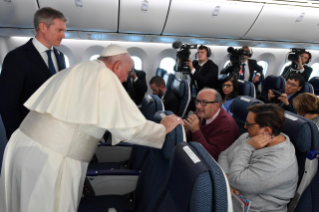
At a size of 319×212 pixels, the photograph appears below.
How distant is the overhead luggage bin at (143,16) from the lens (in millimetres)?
3730

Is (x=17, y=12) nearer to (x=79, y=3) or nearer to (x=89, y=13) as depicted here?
(x=79, y=3)

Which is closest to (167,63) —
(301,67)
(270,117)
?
(301,67)

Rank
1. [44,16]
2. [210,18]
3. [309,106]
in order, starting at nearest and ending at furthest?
[44,16]
[309,106]
[210,18]

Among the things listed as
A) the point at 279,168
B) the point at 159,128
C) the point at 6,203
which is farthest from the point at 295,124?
the point at 6,203

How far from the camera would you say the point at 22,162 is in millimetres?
1358

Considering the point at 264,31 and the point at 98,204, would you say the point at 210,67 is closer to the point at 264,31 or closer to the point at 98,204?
the point at 264,31

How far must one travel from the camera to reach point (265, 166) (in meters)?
1.37

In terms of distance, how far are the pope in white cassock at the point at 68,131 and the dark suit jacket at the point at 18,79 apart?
0.60 m

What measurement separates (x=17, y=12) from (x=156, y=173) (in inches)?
138

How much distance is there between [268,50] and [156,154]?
623cm

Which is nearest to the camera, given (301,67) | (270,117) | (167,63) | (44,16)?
(270,117)

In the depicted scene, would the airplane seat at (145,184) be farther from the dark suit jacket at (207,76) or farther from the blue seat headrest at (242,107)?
the dark suit jacket at (207,76)

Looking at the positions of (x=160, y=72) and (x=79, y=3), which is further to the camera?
(x=160, y=72)

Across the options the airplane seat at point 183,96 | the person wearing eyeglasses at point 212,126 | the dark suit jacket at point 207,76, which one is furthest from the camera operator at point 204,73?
the person wearing eyeglasses at point 212,126
